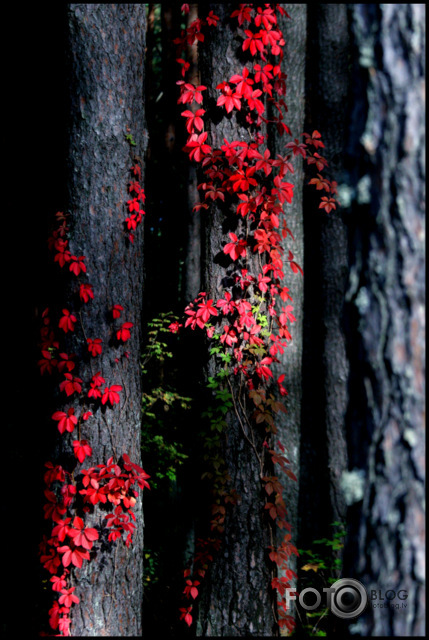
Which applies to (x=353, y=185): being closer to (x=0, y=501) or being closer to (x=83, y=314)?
(x=83, y=314)

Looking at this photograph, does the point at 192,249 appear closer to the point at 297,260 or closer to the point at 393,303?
the point at 297,260

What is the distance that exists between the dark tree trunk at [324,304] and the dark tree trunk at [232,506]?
2605 millimetres

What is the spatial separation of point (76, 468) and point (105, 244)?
1.44 metres

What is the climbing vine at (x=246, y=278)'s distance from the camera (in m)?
3.33

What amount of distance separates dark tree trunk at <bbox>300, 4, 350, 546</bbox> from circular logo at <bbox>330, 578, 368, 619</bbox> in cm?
304

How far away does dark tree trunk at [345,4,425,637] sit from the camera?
5.19ft

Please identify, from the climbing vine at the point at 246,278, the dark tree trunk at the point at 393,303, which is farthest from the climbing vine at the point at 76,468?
the dark tree trunk at the point at 393,303

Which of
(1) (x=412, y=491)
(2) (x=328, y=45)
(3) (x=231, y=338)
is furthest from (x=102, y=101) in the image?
(2) (x=328, y=45)

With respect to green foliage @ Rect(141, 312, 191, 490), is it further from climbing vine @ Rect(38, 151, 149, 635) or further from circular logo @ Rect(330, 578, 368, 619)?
circular logo @ Rect(330, 578, 368, 619)

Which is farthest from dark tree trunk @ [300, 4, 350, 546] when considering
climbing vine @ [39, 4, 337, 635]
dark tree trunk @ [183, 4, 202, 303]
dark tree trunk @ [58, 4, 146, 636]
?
dark tree trunk @ [58, 4, 146, 636]

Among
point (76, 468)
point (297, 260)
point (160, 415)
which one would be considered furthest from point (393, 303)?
point (297, 260)

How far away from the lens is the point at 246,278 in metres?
3.41

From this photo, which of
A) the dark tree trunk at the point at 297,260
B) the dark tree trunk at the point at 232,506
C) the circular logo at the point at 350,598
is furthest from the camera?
the dark tree trunk at the point at 297,260

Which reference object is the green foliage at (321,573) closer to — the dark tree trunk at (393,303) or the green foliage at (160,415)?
the green foliage at (160,415)
